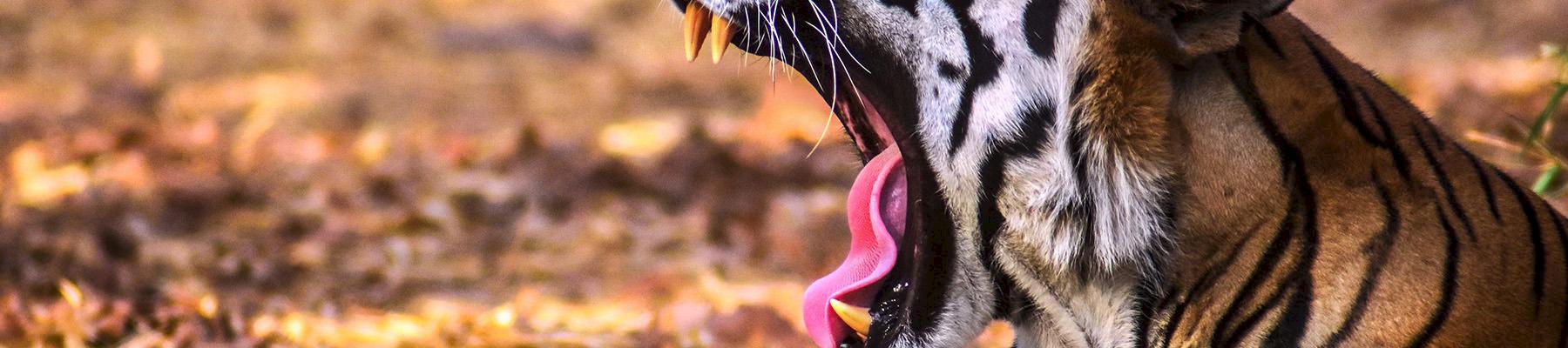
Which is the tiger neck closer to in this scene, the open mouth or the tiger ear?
the tiger ear

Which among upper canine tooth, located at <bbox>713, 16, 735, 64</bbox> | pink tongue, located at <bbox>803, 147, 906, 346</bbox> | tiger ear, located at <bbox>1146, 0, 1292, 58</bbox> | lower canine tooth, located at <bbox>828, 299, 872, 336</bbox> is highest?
upper canine tooth, located at <bbox>713, 16, 735, 64</bbox>

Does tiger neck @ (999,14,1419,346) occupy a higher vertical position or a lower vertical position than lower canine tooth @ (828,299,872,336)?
higher

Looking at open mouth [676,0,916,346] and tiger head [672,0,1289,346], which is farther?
open mouth [676,0,916,346]

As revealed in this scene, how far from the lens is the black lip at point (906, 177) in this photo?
1.84m

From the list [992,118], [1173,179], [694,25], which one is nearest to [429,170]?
[694,25]

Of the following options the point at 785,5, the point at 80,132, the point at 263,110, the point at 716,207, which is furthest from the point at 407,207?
the point at 785,5

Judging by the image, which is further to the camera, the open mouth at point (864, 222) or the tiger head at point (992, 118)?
the open mouth at point (864, 222)

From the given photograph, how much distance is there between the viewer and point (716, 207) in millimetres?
5008

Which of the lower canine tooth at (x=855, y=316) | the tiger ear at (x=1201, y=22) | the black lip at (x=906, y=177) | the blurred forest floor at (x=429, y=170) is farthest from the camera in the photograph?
the blurred forest floor at (x=429, y=170)

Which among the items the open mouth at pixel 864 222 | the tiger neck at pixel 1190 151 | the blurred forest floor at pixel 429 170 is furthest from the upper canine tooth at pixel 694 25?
the blurred forest floor at pixel 429 170

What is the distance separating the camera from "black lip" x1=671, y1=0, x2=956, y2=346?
184 cm

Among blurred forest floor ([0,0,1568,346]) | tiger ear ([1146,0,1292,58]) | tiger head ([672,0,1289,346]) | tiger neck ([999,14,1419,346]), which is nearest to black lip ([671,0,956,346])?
tiger head ([672,0,1289,346])

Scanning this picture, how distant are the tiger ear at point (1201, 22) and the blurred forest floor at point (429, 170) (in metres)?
1.37

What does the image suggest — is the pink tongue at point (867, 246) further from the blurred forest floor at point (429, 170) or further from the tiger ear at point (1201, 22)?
the blurred forest floor at point (429, 170)
